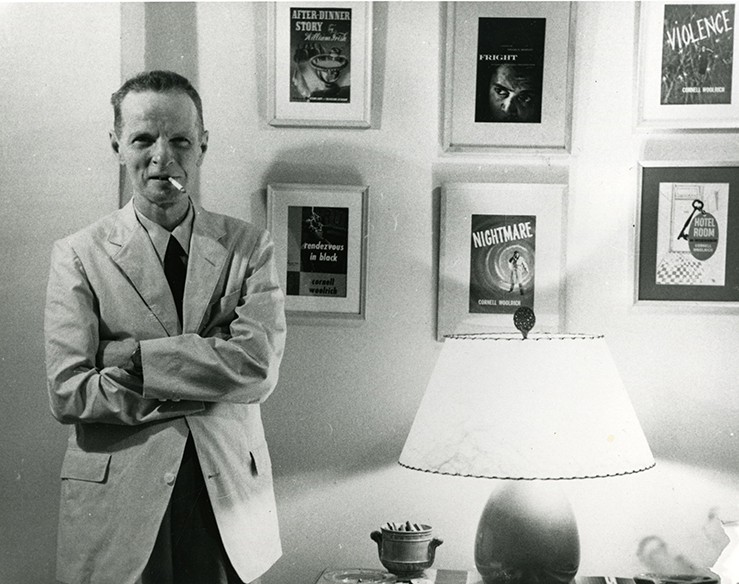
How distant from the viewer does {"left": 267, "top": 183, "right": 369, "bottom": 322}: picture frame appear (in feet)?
8.34

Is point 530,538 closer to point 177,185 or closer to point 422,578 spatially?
point 422,578

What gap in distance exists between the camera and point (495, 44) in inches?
98.8

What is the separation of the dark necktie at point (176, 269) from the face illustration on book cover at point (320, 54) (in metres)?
0.57

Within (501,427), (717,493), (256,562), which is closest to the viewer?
(501,427)

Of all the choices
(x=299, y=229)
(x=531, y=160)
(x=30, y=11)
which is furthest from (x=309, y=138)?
(x=30, y=11)

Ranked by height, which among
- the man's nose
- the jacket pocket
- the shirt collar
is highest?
the man's nose

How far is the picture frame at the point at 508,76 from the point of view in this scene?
2.50m

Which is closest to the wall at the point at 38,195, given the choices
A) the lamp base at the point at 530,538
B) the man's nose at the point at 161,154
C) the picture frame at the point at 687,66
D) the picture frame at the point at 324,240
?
the man's nose at the point at 161,154

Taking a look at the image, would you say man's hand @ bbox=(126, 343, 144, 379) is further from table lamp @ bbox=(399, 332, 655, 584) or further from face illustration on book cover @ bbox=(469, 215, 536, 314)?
face illustration on book cover @ bbox=(469, 215, 536, 314)

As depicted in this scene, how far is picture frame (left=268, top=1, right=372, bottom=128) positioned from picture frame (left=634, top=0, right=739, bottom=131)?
75 cm

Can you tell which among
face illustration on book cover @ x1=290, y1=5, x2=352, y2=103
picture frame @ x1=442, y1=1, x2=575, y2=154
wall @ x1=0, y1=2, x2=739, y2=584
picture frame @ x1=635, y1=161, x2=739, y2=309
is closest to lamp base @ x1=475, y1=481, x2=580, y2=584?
wall @ x1=0, y1=2, x2=739, y2=584

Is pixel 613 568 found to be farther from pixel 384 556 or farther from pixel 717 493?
pixel 384 556

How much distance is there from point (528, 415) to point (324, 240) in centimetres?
82

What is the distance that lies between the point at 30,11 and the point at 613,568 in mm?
2193
